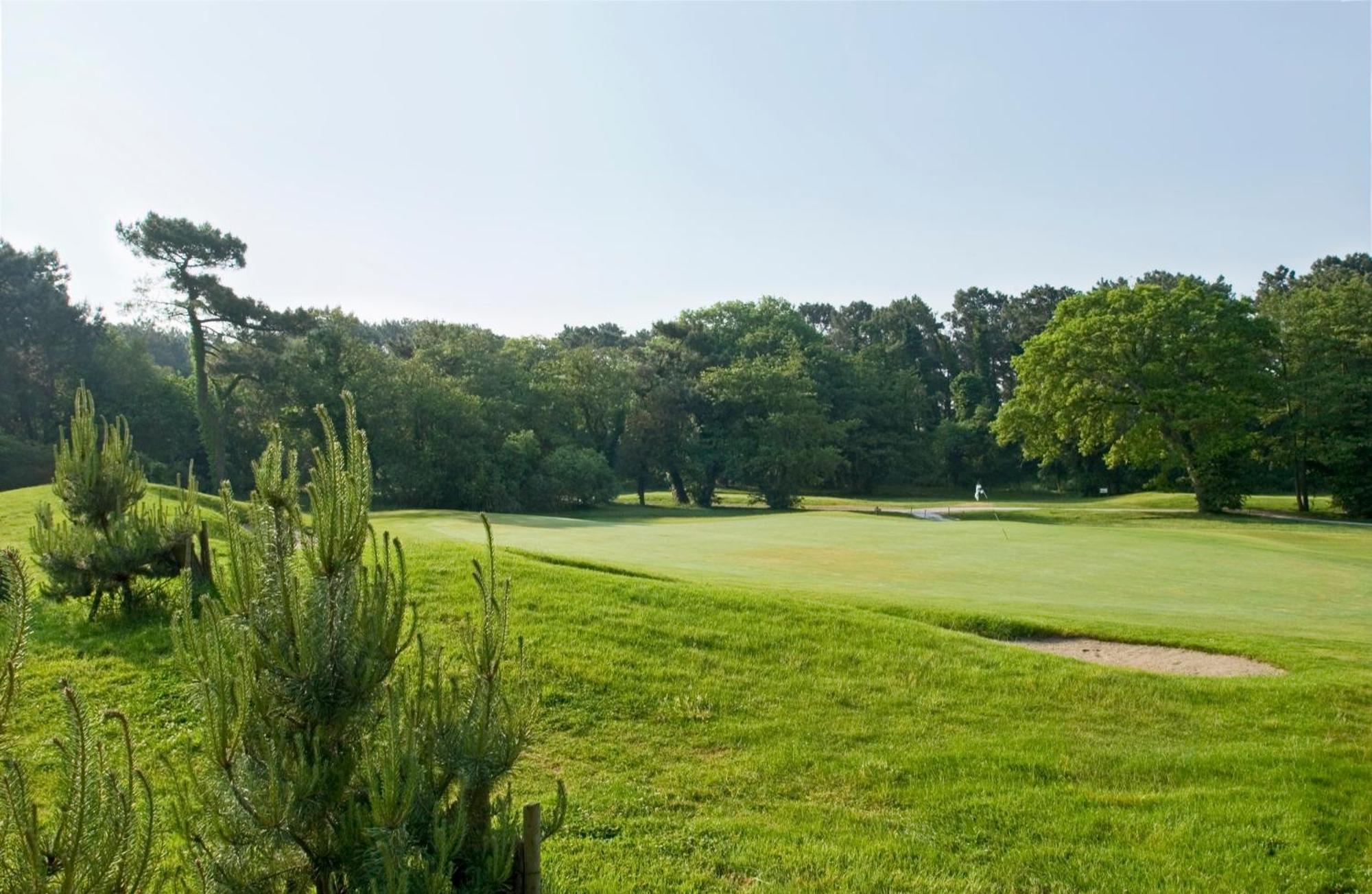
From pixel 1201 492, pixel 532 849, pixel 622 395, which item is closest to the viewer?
pixel 532 849

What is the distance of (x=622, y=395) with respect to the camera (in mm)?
60719

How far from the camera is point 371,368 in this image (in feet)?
158

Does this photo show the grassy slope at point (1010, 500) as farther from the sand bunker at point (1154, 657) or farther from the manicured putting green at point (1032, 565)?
the sand bunker at point (1154, 657)

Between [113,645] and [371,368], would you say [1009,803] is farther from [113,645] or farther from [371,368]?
[371,368]

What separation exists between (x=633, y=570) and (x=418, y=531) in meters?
11.9

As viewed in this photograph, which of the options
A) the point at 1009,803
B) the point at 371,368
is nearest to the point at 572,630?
the point at 1009,803

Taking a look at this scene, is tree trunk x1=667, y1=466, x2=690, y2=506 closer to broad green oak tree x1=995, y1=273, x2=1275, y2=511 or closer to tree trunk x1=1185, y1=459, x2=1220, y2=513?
broad green oak tree x1=995, y1=273, x2=1275, y2=511

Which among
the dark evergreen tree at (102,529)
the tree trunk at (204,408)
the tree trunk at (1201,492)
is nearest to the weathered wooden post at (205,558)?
the dark evergreen tree at (102,529)

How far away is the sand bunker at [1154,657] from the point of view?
1141cm

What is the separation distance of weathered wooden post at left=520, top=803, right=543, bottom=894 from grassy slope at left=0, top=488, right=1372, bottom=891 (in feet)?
4.81

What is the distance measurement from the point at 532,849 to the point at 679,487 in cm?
6060

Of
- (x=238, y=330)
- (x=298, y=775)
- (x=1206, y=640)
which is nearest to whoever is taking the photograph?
(x=298, y=775)

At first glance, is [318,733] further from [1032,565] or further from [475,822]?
[1032,565]

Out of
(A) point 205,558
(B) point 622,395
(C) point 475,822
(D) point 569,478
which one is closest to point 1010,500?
(B) point 622,395
